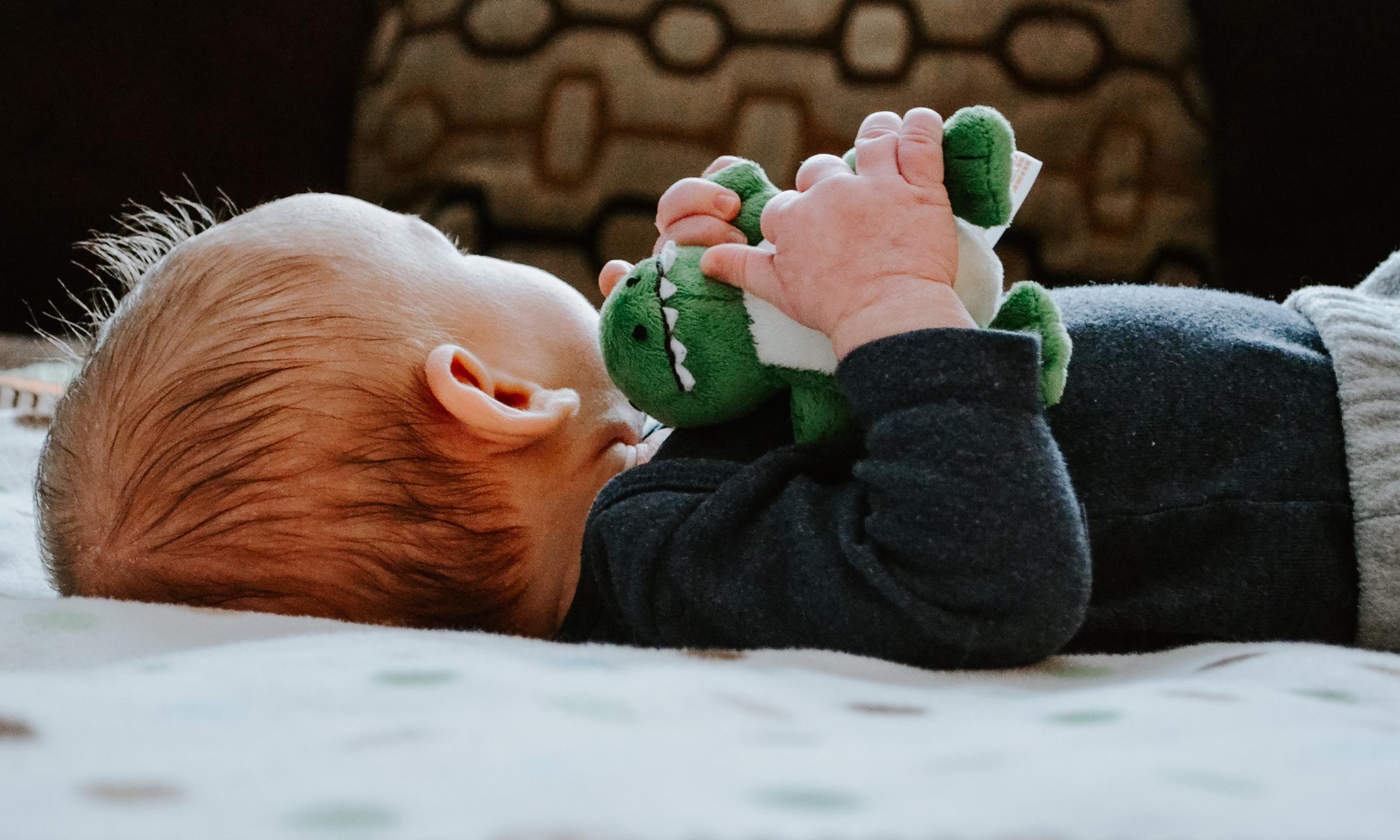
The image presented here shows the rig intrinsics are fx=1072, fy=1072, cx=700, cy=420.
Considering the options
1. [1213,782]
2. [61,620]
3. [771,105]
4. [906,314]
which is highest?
[771,105]

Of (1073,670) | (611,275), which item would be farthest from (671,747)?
(611,275)

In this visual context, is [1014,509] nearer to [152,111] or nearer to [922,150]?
[922,150]

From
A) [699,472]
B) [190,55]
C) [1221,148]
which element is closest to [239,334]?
[699,472]

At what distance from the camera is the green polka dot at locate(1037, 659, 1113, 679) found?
553 millimetres

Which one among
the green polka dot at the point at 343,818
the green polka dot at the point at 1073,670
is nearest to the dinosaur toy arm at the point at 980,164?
the green polka dot at the point at 1073,670

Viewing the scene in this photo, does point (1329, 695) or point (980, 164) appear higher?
point (980, 164)

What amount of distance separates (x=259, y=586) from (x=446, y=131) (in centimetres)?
A: 86

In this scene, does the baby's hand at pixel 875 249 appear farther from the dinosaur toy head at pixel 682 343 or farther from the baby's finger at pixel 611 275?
the baby's finger at pixel 611 275

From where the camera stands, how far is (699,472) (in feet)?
2.25

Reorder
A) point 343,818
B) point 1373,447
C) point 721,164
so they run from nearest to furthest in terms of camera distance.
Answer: point 343,818 < point 1373,447 < point 721,164

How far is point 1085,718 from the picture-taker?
1.38ft

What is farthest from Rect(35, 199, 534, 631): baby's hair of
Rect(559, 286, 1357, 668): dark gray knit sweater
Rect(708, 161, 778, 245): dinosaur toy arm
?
Rect(708, 161, 778, 245): dinosaur toy arm

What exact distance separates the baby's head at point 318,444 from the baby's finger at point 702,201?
5.8 inches

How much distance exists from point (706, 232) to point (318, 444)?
28 cm
